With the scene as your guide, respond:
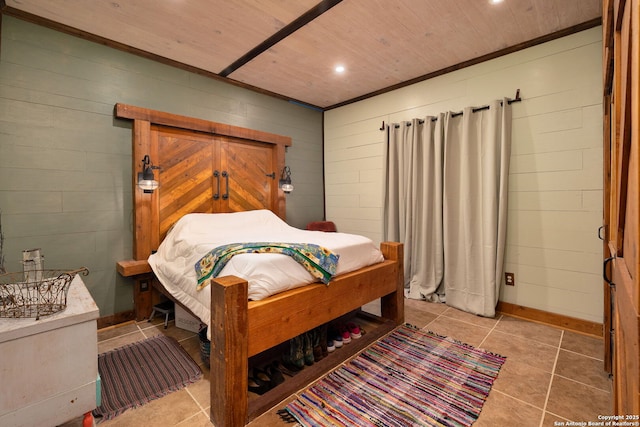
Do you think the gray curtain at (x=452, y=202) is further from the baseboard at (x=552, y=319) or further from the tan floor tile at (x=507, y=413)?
the tan floor tile at (x=507, y=413)

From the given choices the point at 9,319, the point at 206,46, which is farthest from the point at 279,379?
the point at 206,46

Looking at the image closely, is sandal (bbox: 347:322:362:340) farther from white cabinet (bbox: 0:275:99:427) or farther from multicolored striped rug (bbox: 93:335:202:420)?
white cabinet (bbox: 0:275:99:427)

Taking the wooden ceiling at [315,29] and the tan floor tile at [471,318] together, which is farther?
the tan floor tile at [471,318]

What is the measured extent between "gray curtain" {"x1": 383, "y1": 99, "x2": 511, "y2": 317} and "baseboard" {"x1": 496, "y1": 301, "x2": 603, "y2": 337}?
0.19 meters

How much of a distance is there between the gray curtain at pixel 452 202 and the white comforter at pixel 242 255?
3.45ft

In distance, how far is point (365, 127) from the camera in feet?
12.4

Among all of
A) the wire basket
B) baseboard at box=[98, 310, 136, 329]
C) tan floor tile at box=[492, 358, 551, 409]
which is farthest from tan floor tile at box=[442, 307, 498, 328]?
baseboard at box=[98, 310, 136, 329]

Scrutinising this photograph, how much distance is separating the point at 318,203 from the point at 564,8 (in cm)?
311

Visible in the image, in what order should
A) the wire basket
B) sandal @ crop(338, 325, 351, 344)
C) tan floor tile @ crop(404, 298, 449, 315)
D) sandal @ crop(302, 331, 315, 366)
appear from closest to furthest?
1. the wire basket
2. sandal @ crop(302, 331, 315, 366)
3. sandal @ crop(338, 325, 351, 344)
4. tan floor tile @ crop(404, 298, 449, 315)

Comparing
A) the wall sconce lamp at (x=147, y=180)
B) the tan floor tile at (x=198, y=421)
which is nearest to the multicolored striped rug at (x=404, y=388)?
the tan floor tile at (x=198, y=421)

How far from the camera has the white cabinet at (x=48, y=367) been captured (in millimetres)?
1100

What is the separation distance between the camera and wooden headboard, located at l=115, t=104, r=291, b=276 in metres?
2.62

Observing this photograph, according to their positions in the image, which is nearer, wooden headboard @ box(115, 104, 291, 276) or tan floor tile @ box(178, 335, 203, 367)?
tan floor tile @ box(178, 335, 203, 367)

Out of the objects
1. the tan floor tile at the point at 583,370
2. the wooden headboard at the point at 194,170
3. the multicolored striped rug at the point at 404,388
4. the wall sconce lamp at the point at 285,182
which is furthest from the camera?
the wall sconce lamp at the point at 285,182
